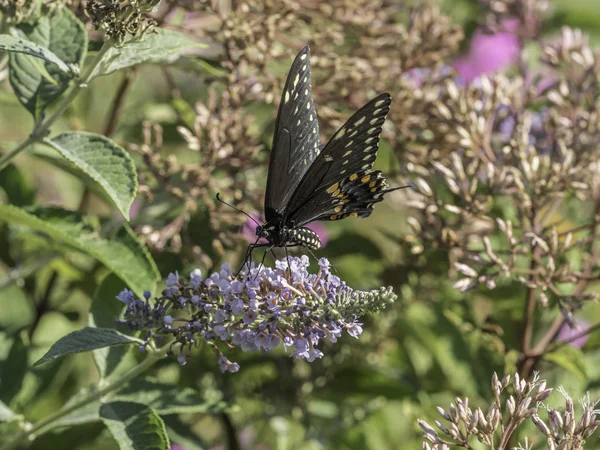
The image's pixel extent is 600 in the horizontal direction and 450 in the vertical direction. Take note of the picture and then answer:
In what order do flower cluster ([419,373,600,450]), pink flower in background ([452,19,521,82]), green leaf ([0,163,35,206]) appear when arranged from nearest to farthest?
flower cluster ([419,373,600,450]), green leaf ([0,163,35,206]), pink flower in background ([452,19,521,82])

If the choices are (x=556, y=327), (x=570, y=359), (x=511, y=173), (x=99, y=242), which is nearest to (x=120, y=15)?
(x=99, y=242)

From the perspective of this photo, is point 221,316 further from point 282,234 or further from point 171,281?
point 282,234

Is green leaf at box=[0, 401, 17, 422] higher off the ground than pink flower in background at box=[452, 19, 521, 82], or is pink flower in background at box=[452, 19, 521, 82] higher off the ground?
pink flower in background at box=[452, 19, 521, 82]

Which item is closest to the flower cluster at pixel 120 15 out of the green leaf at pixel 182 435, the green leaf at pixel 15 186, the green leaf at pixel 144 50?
the green leaf at pixel 144 50

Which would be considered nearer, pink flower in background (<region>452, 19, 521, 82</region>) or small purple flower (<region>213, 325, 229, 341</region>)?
small purple flower (<region>213, 325, 229, 341</region>)

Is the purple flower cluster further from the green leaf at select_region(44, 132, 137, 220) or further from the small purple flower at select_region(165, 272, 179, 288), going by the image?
the green leaf at select_region(44, 132, 137, 220)

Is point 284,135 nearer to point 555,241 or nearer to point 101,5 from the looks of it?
point 101,5

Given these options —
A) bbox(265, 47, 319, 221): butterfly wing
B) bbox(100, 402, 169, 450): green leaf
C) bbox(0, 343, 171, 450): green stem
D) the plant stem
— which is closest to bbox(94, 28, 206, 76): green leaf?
bbox(265, 47, 319, 221): butterfly wing

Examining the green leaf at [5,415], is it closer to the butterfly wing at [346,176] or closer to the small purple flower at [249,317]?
the small purple flower at [249,317]

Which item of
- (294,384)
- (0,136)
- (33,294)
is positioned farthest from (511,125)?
(0,136)
